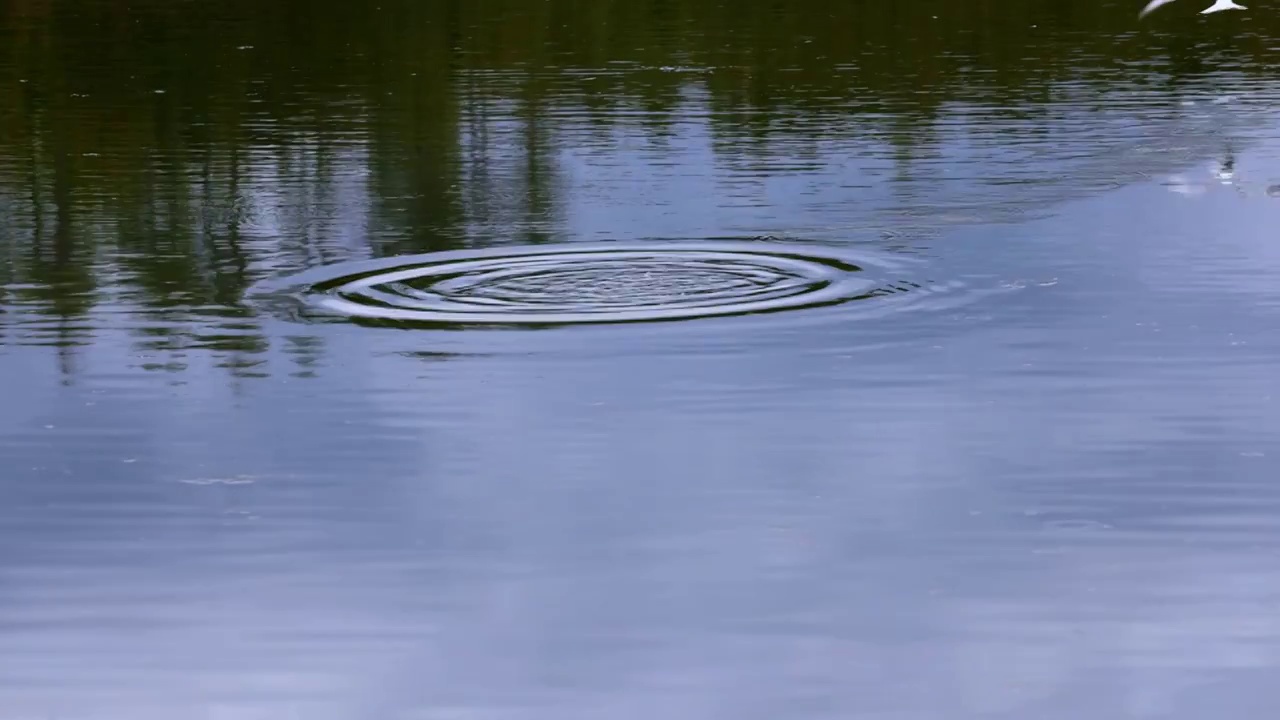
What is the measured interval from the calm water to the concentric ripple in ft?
0.13

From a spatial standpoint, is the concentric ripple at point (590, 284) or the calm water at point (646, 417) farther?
the concentric ripple at point (590, 284)

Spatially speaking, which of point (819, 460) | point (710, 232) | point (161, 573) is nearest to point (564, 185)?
point (710, 232)

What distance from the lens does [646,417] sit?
9.73 meters

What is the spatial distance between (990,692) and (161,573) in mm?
2567

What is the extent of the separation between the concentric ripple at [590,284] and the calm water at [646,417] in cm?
4

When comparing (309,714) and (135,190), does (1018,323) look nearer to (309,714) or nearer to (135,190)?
(309,714)

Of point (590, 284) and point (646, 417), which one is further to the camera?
point (590, 284)

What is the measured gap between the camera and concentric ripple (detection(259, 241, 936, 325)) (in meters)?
12.1

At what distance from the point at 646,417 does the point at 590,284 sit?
3.17m

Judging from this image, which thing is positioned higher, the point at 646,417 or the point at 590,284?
the point at 590,284

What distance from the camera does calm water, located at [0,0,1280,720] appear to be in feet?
21.8

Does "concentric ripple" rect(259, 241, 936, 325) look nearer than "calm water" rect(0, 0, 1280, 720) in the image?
No

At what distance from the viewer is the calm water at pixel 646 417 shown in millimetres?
6656

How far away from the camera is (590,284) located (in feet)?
42.1
